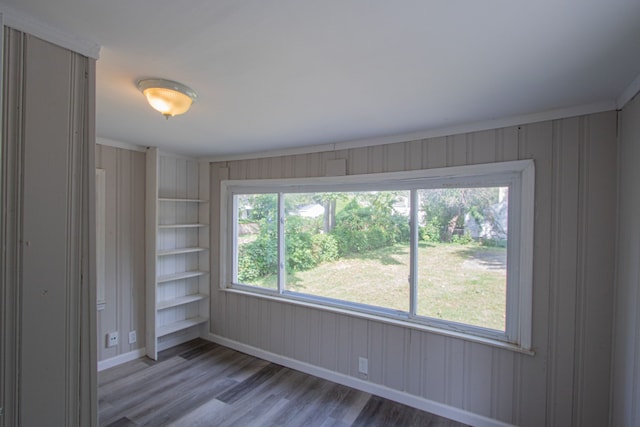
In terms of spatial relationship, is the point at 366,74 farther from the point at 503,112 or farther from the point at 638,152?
the point at 638,152

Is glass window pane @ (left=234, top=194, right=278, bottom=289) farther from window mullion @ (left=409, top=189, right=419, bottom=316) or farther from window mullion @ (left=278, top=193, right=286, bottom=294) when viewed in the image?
window mullion @ (left=409, top=189, right=419, bottom=316)

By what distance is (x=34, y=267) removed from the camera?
105 centimetres

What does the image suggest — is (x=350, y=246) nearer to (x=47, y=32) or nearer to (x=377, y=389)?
(x=377, y=389)

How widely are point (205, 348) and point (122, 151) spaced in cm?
238

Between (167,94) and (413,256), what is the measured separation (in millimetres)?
2144

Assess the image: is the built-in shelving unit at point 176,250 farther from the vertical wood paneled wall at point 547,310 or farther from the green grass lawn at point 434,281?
the vertical wood paneled wall at point 547,310

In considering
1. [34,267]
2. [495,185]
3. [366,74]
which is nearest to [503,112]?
[495,185]

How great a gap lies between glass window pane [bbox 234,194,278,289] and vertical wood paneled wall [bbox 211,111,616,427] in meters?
1.24

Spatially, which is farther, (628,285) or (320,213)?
(320,213)

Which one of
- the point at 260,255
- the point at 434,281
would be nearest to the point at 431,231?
the point at 434,281

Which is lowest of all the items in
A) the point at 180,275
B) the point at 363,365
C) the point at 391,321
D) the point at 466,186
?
the point at 363,365

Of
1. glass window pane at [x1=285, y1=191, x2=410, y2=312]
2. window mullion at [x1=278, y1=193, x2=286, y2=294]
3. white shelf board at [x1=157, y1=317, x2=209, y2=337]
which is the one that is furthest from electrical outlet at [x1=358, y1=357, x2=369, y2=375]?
white shelf board at [x1=157, y1=317, x2=209, y2=337]

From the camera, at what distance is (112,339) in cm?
306

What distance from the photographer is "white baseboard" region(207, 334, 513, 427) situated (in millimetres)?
2248
